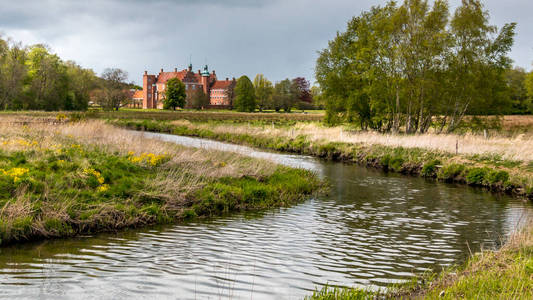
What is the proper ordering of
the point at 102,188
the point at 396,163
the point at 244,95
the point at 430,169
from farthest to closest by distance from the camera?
the point at 244,95
the point at 396,163
the point at 430,169
the point at 102,188

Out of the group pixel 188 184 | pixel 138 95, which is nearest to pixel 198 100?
pixel 138 95

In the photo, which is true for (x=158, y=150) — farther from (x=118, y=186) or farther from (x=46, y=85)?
(x=46, y=85)

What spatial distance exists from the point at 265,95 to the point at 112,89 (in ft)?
166

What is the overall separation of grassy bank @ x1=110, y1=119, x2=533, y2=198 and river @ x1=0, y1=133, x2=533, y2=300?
441 cm

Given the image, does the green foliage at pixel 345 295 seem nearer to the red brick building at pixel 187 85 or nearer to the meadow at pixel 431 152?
the meadow at pixel 431 152

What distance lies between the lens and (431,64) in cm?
3347

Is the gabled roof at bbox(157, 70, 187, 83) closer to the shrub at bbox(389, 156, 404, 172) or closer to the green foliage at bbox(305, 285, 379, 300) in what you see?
the shrub at bbox(389, 156, 404, 172)

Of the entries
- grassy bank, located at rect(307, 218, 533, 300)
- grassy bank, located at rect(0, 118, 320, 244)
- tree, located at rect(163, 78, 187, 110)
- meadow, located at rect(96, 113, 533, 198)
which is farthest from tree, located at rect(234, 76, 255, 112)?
grassy bank, located at rect(307, 218, 533, 300)

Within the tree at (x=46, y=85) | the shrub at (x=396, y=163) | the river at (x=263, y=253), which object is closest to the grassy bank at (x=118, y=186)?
the river at (x=263, y=253)

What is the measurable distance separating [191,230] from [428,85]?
26330mm

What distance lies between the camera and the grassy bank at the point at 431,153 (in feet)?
63.0

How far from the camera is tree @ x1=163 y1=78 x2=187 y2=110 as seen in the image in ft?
350

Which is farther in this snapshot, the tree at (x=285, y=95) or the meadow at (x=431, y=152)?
the tree at (x=285, y=95)

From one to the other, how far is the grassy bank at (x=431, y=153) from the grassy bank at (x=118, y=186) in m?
7.49
